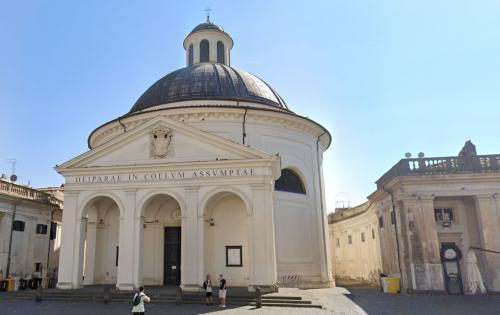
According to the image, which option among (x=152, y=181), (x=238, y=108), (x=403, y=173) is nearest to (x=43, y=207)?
(x=152, y=181)

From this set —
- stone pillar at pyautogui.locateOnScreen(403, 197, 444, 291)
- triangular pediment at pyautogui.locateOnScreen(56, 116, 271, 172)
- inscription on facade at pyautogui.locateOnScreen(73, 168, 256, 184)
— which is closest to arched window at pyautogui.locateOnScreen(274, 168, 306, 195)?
inscription on facade at pyautogui.locateOnScreen(73, 168, 256, 184)

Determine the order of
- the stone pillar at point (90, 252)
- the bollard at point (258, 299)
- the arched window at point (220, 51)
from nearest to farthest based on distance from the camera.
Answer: the bollard at point (258, 299), the stone pillar at point (90, 252), the arched window at point (220, 51)

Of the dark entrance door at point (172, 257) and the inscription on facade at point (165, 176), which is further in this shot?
the dark entrance door at point (172, 257)

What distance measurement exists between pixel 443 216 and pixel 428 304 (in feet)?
20.2

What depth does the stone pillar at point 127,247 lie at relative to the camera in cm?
1736

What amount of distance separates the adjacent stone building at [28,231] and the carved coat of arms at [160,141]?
416 inches

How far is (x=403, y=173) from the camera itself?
20922 millimetres

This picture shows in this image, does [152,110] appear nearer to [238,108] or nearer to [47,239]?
[238,108]

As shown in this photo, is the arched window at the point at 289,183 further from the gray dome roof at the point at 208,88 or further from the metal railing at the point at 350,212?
the metal railing at the point at 350,212

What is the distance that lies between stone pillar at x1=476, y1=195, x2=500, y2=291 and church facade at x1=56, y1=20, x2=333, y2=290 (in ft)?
26.3

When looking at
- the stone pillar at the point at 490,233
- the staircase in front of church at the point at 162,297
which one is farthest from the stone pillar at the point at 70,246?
the stone pillar at the point at 490,233

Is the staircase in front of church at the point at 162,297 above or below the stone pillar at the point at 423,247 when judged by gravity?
below

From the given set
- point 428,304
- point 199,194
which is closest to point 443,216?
point 428,304

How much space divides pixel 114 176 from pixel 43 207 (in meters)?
10.6
